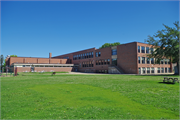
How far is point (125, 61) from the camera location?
5028cm

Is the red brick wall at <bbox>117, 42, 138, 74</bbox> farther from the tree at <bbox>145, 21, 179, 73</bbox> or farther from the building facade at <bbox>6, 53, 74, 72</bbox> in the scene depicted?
the building facade at <bbox>6, 53, 74, 72</bbox>

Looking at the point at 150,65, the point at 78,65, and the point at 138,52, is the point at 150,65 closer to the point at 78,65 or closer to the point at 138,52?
the point at 138,52

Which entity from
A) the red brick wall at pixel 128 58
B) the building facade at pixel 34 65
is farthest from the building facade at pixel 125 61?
the building facade at pixel 34 65

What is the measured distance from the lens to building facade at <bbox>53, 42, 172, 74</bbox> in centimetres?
4756

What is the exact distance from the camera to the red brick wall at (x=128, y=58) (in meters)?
47.3

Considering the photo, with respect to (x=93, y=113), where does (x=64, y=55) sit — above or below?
above

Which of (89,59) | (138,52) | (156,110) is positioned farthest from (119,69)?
(156,110)

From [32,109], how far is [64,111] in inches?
61.1

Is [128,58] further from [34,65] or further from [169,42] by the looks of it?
[34,65]

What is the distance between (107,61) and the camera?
58.4 meters

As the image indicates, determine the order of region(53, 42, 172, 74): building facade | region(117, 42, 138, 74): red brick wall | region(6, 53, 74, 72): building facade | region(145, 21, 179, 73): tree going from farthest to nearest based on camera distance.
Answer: region(6, 53, 74, 72): building facade < region(53, 42, 172, 74): building facade < region(117, 42, 138, 74): red brick wall < region(145, 21, 179, 73): tree

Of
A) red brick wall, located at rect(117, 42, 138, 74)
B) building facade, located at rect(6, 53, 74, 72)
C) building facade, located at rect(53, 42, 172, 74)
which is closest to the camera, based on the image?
red brick wall, located at rect(117, 42, 138, 74)

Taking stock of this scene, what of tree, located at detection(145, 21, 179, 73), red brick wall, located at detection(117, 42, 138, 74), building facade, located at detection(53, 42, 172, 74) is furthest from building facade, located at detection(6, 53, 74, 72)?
tree, located at detection(145, 21, 179, 73)

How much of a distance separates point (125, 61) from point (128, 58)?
1627 mm
